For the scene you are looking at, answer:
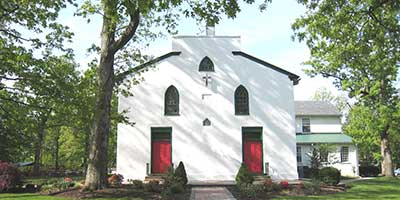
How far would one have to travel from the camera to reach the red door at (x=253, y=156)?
2310 centimetres

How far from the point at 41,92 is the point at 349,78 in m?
24.2

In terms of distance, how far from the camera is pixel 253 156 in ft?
76.2

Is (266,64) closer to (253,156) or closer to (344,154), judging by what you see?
(253,156)

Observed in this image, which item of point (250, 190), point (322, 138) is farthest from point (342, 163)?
point (250, 190)

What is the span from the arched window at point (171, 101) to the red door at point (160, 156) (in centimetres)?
185

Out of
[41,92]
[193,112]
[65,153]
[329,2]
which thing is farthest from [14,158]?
[329,2]

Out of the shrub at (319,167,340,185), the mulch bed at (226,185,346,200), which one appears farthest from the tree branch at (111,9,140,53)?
the shrub at (319,167,340,185)

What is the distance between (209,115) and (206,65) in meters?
3.06

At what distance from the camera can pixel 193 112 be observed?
23234 millimetres

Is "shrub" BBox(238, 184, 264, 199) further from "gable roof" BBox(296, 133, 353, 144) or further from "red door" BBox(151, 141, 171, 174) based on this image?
"gable roof" BBox(296, 133, 353, 144)

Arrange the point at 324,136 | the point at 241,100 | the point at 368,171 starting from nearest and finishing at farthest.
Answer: the point at 241,100 < the point at 324,136 < the point at 368,171

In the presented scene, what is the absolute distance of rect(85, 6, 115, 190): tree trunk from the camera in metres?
15.4

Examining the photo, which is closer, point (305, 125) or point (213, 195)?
point (213, 195)

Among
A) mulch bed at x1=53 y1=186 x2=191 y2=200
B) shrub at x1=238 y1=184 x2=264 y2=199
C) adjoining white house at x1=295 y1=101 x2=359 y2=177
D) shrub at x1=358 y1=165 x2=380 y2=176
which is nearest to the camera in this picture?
mulch bed at x1=53 y1=186 x2=191 y2=200
